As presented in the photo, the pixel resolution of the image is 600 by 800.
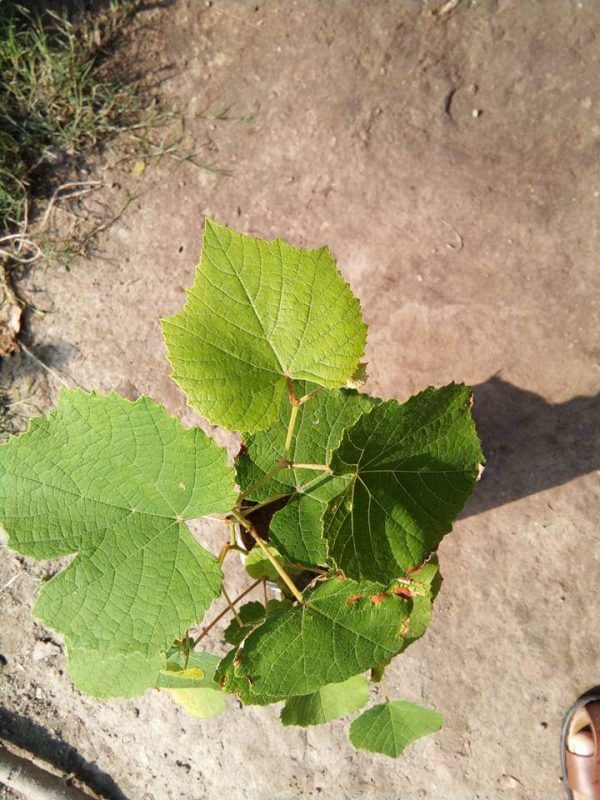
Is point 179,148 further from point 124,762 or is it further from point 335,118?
point 124,762

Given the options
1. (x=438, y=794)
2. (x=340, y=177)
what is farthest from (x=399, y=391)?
(x=438, y=794)

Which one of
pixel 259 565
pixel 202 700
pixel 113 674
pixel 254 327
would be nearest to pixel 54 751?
pixel 202 700

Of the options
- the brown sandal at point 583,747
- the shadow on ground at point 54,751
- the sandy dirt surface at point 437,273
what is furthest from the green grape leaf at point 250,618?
the shadow on ground at point 54,751

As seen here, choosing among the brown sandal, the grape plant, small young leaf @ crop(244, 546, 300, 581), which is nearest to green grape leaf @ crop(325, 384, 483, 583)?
the grape plant

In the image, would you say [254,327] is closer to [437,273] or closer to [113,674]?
[113,674]

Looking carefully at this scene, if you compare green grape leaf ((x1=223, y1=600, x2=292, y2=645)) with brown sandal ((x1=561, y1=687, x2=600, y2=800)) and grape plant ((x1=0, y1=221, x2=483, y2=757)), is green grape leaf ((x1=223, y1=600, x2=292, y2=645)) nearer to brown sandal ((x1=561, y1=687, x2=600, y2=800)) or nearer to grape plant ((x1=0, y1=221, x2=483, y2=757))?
grape plant ((x1=0, y1=221, x2=483, y2=757))

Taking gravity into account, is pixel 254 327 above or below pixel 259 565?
above

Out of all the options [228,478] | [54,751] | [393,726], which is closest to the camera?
[228,478]

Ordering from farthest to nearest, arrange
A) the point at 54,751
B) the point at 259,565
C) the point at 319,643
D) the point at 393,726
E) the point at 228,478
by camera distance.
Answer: the point at 54,751
the point at 393,726
the point at 259,565
the point at 319,643
the point at 228,478
